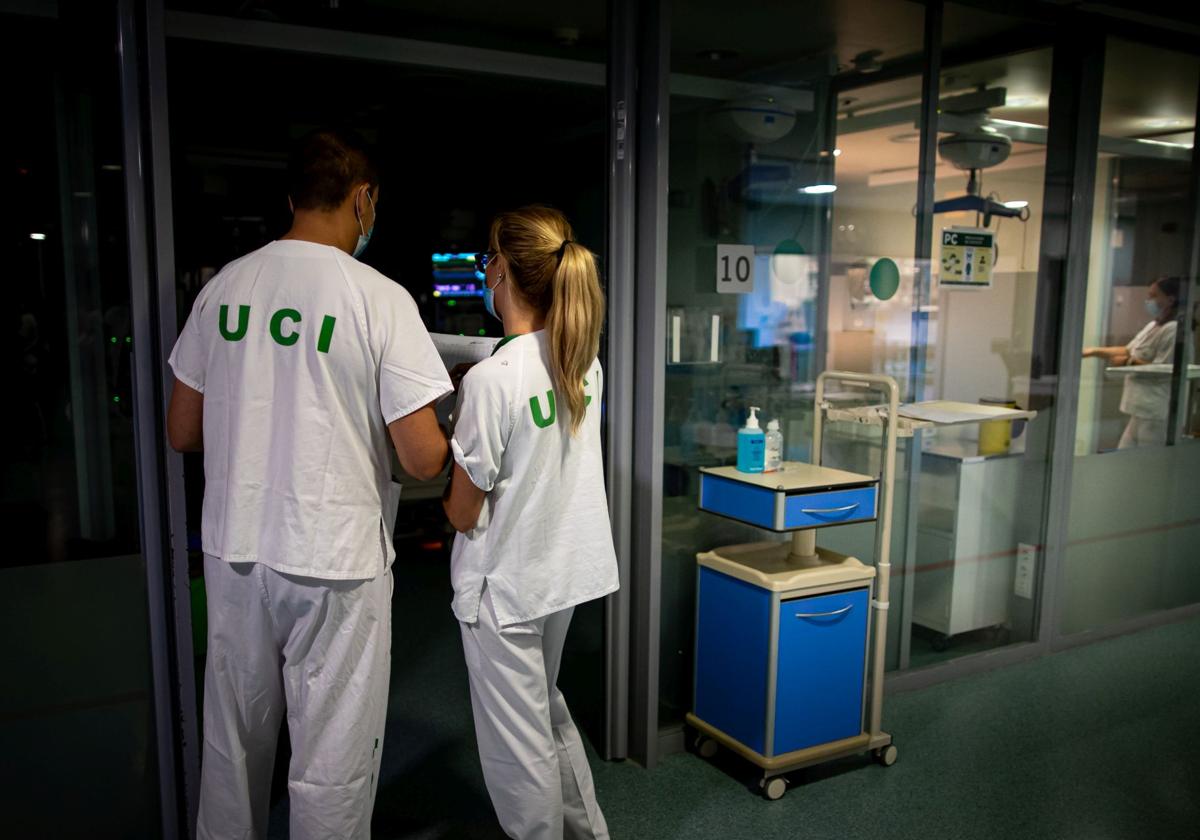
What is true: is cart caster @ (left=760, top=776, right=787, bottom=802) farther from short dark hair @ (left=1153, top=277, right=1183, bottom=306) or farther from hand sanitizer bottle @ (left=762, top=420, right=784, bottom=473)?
short dark hair @ (left=1153, top=277, right=1183, bottom=306)

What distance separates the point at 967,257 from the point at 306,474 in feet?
9.02

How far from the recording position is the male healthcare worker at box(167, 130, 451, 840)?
5.90ft

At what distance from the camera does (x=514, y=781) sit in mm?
2068

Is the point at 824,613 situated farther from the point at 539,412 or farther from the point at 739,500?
the point at 539,412

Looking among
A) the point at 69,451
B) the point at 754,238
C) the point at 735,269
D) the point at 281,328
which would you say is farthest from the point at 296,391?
the point at 754,238

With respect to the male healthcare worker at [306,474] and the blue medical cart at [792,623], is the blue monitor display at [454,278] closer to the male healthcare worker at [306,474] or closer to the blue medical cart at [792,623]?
the blue medical cart at [792,623]

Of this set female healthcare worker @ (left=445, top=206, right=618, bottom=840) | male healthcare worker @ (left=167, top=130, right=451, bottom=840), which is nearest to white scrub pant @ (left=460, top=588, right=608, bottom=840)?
female healthcare worker @ (left=445, top=206, right=618, bottom=840)

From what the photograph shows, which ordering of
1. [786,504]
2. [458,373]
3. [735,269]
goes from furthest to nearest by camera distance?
[735,269] → [786,504] → [458,373]

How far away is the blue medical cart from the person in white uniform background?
6.66 ft

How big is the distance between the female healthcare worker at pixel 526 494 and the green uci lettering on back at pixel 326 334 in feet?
0.97

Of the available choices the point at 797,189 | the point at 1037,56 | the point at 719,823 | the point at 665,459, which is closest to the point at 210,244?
the point at 665,459

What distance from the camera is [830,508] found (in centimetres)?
269

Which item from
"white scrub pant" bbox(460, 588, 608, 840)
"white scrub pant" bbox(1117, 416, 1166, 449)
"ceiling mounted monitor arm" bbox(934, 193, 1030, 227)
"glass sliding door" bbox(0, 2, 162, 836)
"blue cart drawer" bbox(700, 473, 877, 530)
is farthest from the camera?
"white scrub pant" bbox(1117, 416, 1166, 449)

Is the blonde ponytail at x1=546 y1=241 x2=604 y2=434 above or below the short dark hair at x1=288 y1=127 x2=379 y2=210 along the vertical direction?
below
